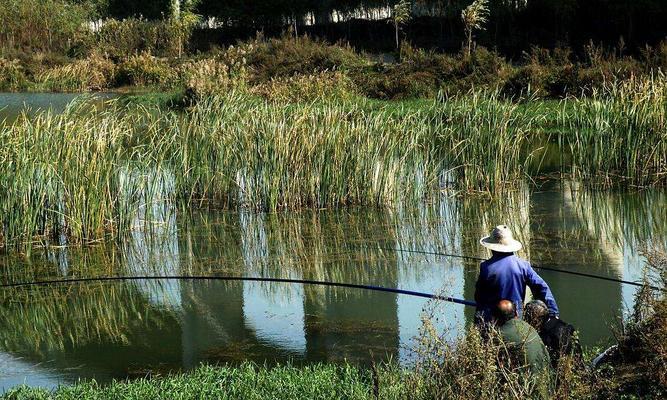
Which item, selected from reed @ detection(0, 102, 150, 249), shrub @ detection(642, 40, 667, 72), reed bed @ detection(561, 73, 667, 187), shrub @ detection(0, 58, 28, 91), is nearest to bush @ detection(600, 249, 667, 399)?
reed @ detection(0, 102, 150, 249)

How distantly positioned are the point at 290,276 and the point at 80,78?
2268cm

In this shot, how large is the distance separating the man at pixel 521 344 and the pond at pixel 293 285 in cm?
30

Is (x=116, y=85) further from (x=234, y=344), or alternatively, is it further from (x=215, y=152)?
(x=234, y=344)

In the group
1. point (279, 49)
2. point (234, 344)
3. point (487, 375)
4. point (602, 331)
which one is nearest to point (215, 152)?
point (234, 344)

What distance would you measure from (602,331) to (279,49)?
75.2 ft

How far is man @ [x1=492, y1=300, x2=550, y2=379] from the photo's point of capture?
15.9 feet

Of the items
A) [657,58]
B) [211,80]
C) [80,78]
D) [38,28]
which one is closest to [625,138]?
[657,58]

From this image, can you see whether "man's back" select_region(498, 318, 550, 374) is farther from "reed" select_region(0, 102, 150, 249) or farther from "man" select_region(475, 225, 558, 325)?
"reed" select_region(0, 102, 150, 249)

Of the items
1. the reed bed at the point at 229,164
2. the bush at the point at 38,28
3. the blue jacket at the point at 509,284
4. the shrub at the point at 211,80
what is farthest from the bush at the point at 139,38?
the blue jacket at the point at 509,284

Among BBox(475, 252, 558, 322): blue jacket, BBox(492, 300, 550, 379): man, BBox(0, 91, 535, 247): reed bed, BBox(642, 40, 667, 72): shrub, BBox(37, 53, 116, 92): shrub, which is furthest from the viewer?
BBox(37, 53, 116, 92): shrub

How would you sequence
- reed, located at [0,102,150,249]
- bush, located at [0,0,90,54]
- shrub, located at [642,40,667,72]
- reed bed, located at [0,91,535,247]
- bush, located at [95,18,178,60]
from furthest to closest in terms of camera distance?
bush, located at [0,0,90,54] → bush, located at [95,18,178,60] → shrub, located at [642,40,667,72] → reed bed, located at [0,91,535,247] → reed, located at [0,102,150,249]

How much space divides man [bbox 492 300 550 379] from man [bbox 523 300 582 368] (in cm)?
21

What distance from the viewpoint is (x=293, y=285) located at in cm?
890

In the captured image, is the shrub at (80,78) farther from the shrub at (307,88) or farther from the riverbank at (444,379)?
the riverbank at (444,379)
